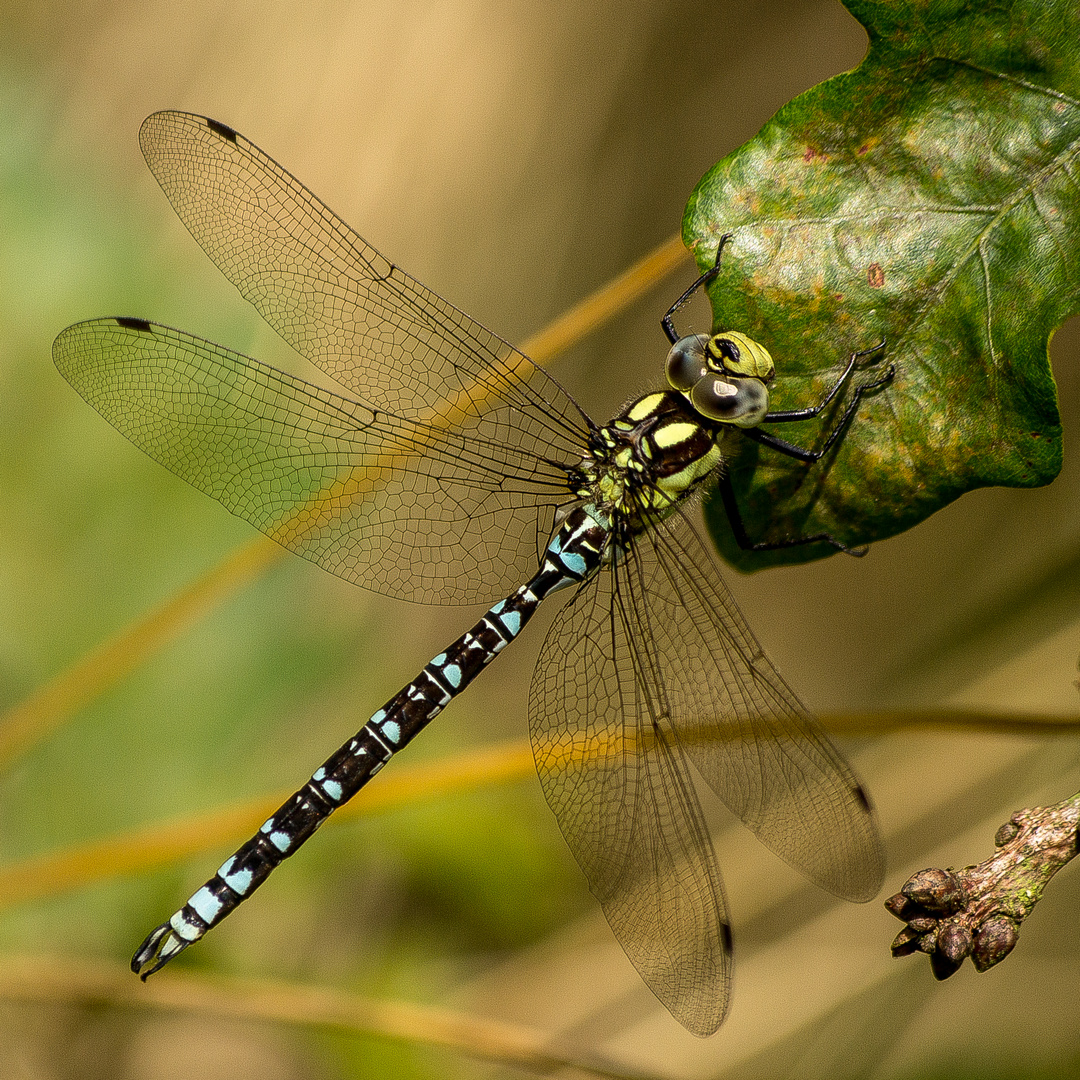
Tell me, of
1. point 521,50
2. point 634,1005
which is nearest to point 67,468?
point 521,50

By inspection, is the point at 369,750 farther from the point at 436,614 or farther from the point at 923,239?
the point at 436,614

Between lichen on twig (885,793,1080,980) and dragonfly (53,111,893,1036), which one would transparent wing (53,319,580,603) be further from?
lichen on twig (885,793,1080,980)

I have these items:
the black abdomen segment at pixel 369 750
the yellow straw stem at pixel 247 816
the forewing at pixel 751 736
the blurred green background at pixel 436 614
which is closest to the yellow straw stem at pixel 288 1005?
the blurred green background at pixel 436 614

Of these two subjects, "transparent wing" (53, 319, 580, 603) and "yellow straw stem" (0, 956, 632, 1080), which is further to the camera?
"yellow straw stem" (0, 956, 632, 1080)

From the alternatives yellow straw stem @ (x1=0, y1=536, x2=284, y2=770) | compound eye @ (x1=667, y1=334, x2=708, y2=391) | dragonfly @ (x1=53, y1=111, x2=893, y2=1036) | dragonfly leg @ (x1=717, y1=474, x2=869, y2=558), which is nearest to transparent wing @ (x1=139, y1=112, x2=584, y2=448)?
dragonfly @ (x1=53, y1=111, x2=893, y2=1036)

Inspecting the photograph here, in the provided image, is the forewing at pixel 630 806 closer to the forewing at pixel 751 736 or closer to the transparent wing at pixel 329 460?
the forewing at pixel 751 736

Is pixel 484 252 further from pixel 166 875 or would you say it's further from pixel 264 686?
pixel 166 875
